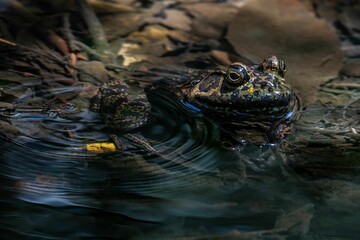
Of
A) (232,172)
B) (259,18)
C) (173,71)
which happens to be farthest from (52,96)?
(259,18)

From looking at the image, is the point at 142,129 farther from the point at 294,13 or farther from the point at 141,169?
the point at 294,13

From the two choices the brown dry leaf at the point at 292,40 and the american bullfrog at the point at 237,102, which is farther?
the brown dry leaf at the point at 292,40

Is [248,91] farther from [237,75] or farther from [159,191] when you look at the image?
[159,191]

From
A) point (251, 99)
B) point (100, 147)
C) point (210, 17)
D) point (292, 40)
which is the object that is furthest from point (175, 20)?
point (100, 147)

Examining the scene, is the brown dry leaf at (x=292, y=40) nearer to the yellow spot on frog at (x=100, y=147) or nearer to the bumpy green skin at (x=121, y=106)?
the bumpy green skin at (x=121, y=106)

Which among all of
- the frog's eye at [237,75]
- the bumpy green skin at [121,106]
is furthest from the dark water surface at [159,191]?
the frog's eye at [237,75]

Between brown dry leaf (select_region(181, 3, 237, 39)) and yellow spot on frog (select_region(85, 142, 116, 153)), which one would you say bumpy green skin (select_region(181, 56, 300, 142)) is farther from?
brown dry leaf (select_region(181, 3, 237, 39))

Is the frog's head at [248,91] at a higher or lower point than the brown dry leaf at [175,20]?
lower
